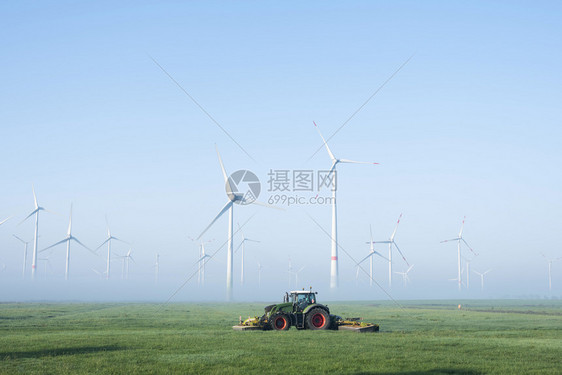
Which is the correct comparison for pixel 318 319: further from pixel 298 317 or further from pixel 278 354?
pixel 278 354

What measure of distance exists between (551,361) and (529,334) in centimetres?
1561

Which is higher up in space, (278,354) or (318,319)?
(318,319)

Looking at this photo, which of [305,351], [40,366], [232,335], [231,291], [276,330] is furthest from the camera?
[231,291]

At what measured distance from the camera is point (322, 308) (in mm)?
36156

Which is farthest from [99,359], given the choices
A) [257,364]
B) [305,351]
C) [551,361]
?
[551,361]

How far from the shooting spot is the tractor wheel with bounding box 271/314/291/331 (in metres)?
35.9

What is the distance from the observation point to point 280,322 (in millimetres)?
36156

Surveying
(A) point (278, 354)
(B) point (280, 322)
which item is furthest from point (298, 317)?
(A) point (278, 354)

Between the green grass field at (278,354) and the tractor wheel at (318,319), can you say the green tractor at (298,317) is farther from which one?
the green grass field at (278,354)

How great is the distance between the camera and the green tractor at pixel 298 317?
3588 cm

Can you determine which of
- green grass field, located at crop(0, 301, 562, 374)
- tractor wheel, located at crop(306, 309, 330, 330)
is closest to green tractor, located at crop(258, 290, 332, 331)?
tractor wheel, located at crop(306, 309, 330, 330)

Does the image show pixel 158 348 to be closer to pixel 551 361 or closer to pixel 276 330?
pixel 276 330

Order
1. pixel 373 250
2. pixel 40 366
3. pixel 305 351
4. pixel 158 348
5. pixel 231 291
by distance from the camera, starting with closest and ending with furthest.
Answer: pixel 40 366
pixel 305 351
pixel 158 348
pixel 231 291
pixel 373 250

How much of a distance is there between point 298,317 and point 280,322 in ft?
4.13
